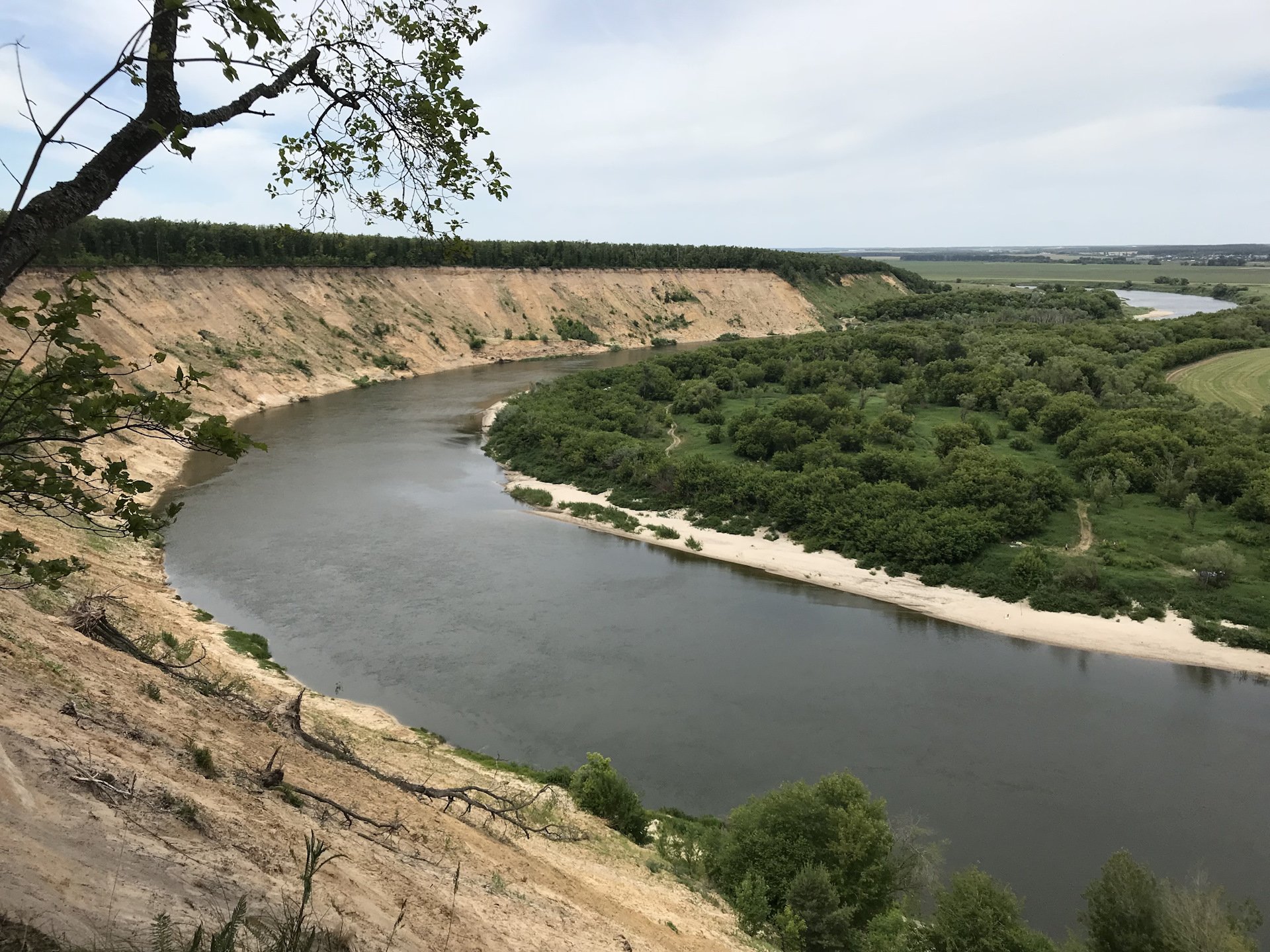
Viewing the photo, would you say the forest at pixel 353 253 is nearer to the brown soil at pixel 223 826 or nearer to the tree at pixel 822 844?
the brown soil at pixel 223 826

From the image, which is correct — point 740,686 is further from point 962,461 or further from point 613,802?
point 962,461

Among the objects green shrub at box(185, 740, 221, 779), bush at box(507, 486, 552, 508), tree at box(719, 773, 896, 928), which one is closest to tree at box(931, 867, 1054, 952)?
tree at box(719, 773, 896, 928)

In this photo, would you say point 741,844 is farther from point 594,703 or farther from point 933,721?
point 933,721

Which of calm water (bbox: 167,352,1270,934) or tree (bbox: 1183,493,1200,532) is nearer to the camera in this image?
calm water (bbox: 167,352,1270,934)

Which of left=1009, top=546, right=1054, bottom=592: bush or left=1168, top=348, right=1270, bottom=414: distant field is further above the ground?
left=1168, top=348, right=1270, bottom=414: distant field

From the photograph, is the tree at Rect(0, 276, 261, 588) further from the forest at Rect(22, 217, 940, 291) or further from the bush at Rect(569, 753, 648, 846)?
the bush at Rect(569, 753, 648, 846)

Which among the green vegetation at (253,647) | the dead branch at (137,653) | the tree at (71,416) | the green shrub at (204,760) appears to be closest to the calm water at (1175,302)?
the green vegetation at (253,647)

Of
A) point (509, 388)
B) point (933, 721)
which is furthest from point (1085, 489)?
point (509, 388)
